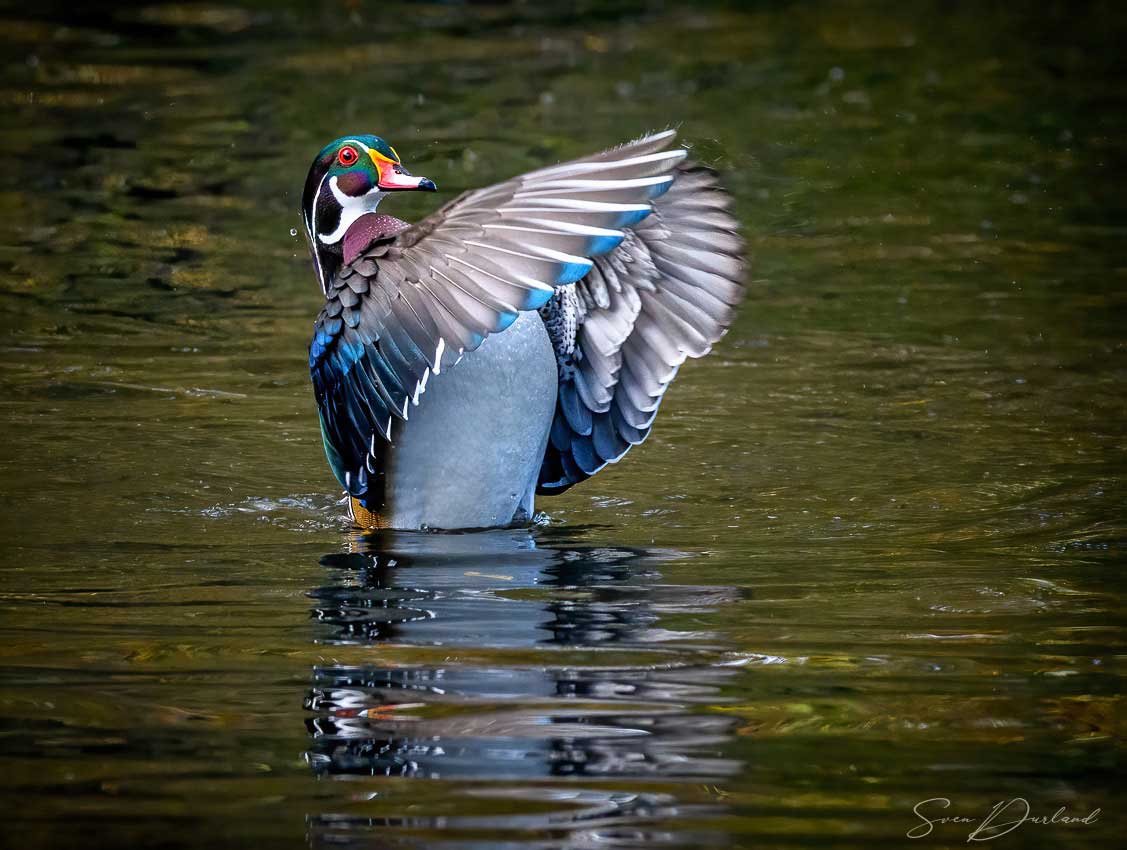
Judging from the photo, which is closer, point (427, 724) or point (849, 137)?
point (427, 724)

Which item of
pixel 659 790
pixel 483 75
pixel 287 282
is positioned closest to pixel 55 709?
pixel 659 790

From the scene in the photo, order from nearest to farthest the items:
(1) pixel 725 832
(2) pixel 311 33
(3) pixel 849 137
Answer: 1. (1) pixel 725 832
2. (3) pixel 849 137
3. (2) pixel 311 33

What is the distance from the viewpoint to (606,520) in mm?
7160

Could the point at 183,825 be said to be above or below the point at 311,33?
below

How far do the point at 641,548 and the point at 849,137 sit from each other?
26.7 feet

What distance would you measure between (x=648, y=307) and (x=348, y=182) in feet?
3.81

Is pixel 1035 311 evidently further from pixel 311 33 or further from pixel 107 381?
pixel 311 33

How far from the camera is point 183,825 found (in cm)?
420

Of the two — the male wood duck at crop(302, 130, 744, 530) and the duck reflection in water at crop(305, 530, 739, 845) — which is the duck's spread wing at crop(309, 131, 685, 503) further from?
the duck reflection in water at crop(305, 530, 739, 845)

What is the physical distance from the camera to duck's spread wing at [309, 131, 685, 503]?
5.35 m

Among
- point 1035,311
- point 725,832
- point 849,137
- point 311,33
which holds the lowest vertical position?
point 725,832
